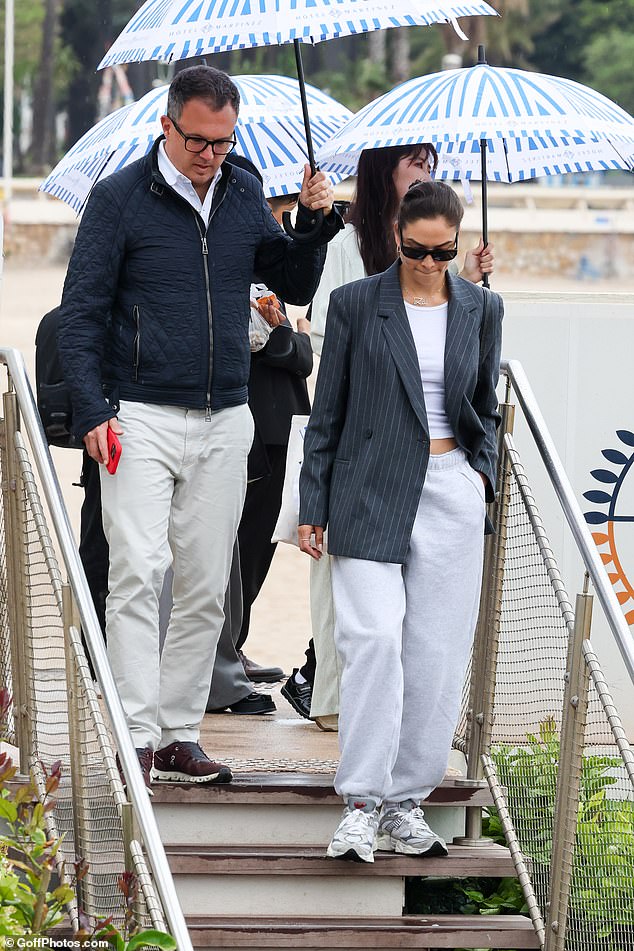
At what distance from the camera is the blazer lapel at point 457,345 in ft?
14.4

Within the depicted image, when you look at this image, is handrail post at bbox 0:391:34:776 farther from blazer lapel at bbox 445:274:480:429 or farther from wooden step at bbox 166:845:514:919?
blazer lapel at bbox 445:274:480:429

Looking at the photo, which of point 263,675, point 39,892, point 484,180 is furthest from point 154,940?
point 263,675

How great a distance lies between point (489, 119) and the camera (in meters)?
5.17

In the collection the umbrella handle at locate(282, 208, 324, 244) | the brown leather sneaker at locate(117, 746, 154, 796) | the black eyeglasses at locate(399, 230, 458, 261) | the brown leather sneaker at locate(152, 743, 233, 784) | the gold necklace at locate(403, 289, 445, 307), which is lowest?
the brown leather sneaker at locate(152, 743, 233, 784)

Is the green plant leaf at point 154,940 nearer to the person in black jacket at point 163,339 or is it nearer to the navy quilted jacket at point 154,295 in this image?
the person in black jacket at point 163,339

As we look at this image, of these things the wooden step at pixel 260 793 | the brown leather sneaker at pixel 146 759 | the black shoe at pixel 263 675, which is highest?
the brown leather sneaker at pixel 146 759

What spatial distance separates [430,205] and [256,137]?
1949 mm

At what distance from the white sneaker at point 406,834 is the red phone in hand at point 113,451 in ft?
3.95

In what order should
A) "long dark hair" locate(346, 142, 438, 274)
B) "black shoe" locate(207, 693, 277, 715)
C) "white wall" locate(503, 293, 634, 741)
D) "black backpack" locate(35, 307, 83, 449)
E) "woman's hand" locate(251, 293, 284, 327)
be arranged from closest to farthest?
1. "long dark hair" locate(346, 142, 438, 274)
2. "black backpack" locate(35, 307, 83, 449)
3. "woman's hand" locate(251, 293, 284, 327)
4. "black shoe" locate(207, 693, 277, 715)
5. "white wall" locate(503, 293, 634, 741)

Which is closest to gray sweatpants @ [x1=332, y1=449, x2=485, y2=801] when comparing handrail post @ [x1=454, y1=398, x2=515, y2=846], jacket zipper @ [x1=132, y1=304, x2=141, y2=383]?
handrail post @ [x1=454, y1=398, x2=515, y2=846]

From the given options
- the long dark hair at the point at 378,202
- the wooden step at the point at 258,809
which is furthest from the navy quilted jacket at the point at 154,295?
the wooden step at the point at 258,809

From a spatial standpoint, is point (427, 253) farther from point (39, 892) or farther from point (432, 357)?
point (39, 892)

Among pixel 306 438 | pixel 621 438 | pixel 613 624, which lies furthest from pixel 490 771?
pixel 621 438

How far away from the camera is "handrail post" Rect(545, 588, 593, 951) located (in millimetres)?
4457
